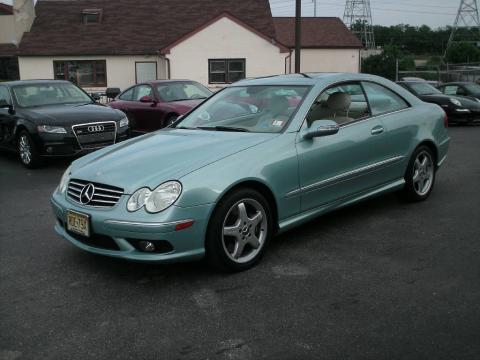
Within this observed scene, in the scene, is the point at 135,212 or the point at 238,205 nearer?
the point at 135,212

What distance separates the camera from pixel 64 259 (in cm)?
458

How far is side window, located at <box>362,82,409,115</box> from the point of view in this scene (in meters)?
5.46

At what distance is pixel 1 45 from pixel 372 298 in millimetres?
36885

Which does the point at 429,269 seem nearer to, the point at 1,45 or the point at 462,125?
the point at 462,125

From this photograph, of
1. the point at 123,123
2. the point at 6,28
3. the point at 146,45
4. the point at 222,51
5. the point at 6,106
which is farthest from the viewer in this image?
A: the point at 6,28

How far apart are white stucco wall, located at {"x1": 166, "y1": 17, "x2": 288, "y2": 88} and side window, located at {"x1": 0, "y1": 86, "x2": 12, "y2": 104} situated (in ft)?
58.2

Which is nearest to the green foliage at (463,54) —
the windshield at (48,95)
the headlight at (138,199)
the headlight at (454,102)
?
A: the headlight at (454,102)

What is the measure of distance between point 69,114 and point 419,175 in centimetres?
580

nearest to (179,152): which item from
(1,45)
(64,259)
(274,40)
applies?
(64,259)

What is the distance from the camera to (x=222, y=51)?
92.4ft

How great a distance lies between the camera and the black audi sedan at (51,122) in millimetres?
8773

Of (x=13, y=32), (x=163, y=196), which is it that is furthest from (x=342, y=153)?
(x=13, y=32)

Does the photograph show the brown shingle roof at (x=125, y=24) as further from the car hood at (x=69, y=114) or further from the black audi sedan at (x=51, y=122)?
the car hood at (x=69, y=114)

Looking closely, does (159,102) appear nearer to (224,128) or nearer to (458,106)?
(224,128)
